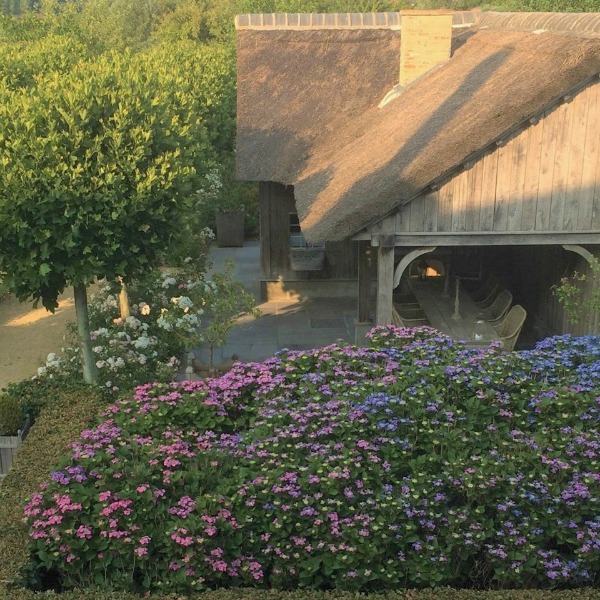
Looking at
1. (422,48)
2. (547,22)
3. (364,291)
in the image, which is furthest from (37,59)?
(547,22)

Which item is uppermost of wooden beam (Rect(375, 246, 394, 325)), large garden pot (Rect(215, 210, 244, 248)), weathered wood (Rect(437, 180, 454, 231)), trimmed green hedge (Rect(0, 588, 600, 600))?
weathered wood (Rect(437, 180, 454, 231))

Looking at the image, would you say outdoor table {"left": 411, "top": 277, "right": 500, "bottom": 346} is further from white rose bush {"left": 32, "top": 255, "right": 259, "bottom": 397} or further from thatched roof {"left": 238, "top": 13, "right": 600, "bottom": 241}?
white rose bush {"left": 32, "top": 255, "right": 259, "bottom": 397}

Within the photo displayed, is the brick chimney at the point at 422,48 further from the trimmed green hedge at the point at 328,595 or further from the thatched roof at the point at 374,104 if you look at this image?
the trimmed green hedge at the point at 328,595

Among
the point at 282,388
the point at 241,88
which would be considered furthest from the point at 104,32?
the point at 282,388

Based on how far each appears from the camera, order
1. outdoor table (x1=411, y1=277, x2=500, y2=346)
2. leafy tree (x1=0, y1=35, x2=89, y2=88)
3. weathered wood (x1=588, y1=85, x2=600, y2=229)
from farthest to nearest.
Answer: leafy tree (x1=0, y1=35, x2=89, y2=88)
outdoor table (x1=411, y1=277, x2=500, y2=346)
weathered wood (x1=588, y1=85, x2=600, y2=229)

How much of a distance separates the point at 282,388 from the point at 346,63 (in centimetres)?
1211

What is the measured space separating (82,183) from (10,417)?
3238mm

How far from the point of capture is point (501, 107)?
1158cm

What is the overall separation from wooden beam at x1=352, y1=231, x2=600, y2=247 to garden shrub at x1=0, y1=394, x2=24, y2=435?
5754 mm

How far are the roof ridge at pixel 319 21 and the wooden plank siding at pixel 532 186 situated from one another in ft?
30.1

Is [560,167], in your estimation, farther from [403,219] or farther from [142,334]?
[142,334]

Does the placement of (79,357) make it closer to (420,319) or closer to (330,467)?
(420,319)

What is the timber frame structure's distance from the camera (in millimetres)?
11680

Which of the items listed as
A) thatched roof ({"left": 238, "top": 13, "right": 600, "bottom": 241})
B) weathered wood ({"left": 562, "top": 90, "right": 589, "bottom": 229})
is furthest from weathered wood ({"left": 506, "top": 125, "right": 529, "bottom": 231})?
weathered wood ({"left": 562, "top": 90, "right": 589, "bottom": 229})
